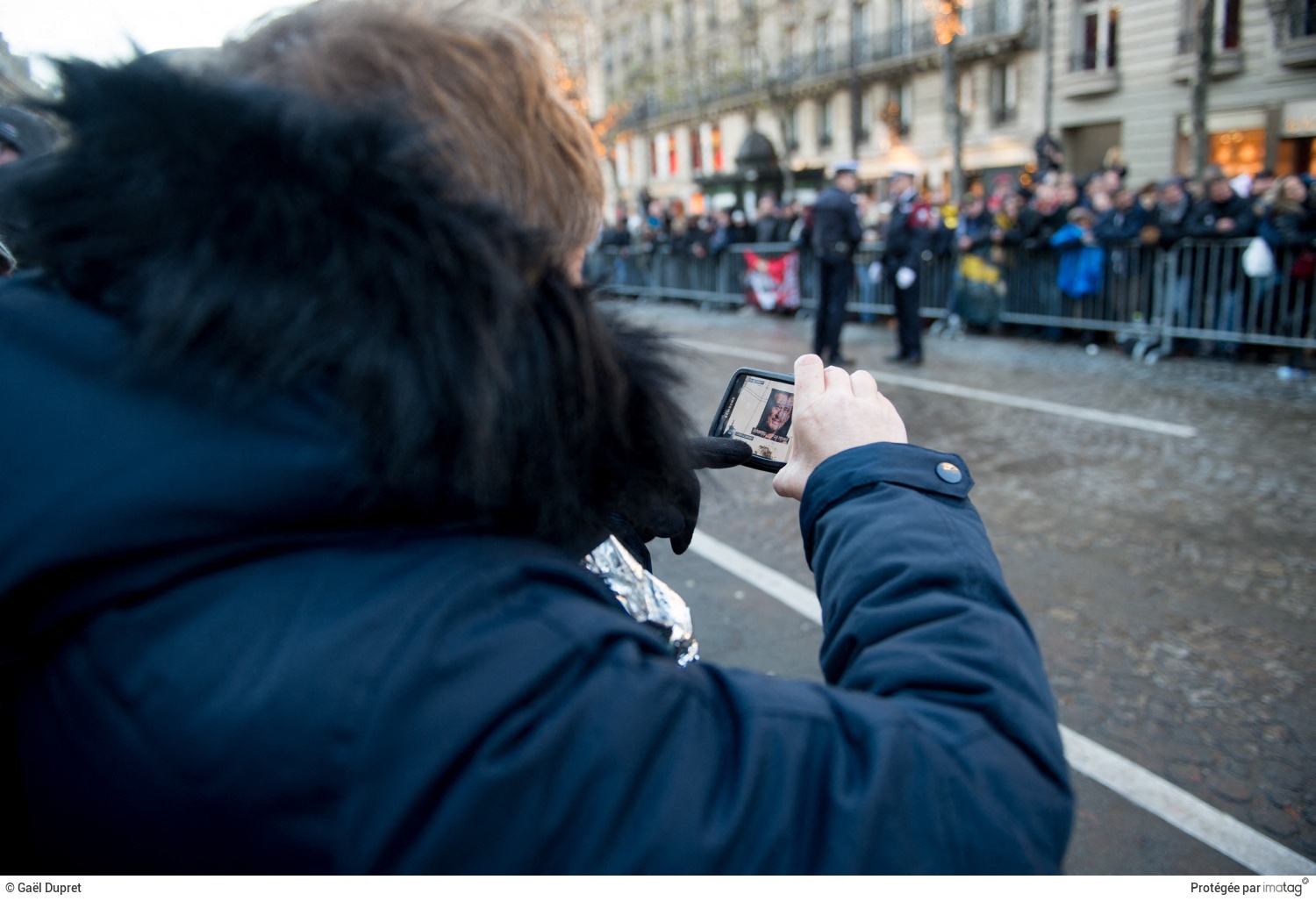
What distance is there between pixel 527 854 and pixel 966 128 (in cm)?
3395

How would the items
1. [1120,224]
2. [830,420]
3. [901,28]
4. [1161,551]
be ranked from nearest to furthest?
[830,420] < [1161,551] < [1120,224] < [901,28]

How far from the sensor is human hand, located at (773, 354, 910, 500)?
1.17 m

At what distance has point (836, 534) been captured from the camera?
1.06 m

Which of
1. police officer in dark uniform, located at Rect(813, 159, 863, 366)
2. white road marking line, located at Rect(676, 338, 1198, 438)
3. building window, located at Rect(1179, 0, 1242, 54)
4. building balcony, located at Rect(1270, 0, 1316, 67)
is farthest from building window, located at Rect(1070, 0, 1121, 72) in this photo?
white road marking line, located at Rect(676, 338, 1198, 438)

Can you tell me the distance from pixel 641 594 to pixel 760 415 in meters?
0.46

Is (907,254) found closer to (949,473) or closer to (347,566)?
(949,473)

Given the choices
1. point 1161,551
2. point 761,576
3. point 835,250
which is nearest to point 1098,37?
point 835,250

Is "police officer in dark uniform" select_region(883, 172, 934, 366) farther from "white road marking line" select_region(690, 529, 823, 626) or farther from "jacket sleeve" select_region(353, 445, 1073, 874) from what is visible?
"jacket sleeve" select_region(353, 445, 1073, 874)

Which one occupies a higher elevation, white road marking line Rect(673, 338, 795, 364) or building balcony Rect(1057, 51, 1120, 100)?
building balcony Rect(1057, 51, 1120, 100)

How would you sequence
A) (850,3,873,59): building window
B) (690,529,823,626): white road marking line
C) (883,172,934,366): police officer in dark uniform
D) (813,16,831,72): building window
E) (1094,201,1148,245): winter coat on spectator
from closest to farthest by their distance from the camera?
1. (690,529,823,626): white road marking line
2. (883,172,934,366): police officer in dark uniform
3. (1094,201,1148,245): winter coat on spectator
4. (850,3,873,59): building window
5. (813,16,831,72): building window

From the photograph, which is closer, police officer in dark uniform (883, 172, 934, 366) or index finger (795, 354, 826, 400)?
index finger (795, 354, 826, 400)

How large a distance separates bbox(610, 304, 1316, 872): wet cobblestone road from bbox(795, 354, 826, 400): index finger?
0.62 feet

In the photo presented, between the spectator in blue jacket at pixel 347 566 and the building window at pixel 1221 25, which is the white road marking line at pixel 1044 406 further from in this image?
the building window at pixel 1221 25

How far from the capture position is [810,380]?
4.31 feet
